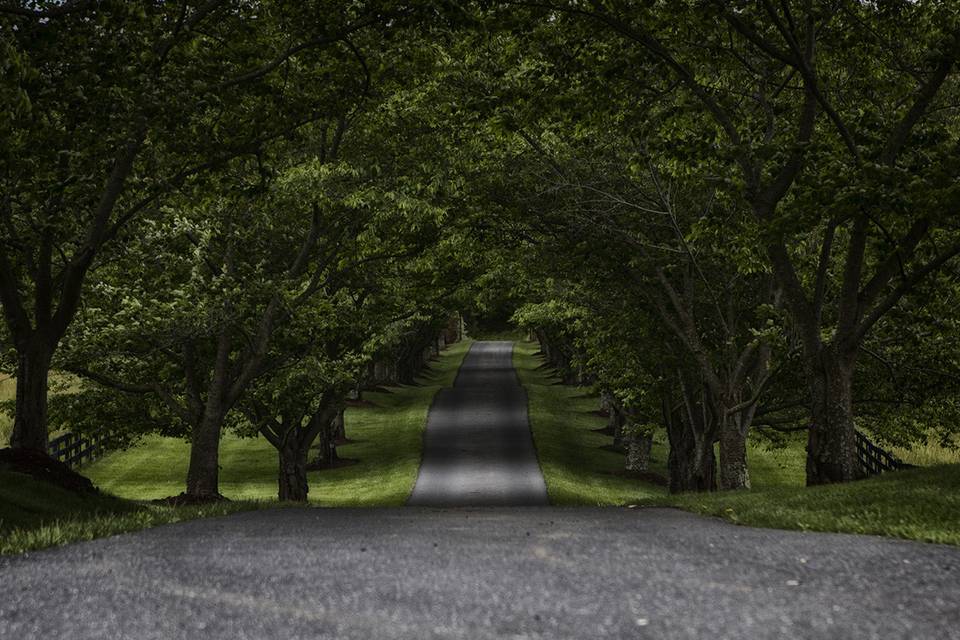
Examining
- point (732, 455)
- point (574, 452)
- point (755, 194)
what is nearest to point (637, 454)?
point (574, 452)

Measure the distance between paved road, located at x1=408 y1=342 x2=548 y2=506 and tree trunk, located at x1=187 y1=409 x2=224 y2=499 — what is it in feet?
31.0

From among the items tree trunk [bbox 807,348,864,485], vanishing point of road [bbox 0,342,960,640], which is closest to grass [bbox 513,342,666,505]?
tree trunk [bbox 807,348,864,485]

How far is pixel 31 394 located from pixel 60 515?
4.08 meters

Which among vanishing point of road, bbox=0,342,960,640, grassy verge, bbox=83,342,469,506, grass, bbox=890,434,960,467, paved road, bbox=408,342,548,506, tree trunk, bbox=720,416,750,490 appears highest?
vanishing point of road, bbox=0,342,960,640

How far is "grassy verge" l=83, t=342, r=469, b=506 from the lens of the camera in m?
34.6

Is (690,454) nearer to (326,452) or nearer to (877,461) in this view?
(877,461)

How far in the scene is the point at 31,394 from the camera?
15.0m

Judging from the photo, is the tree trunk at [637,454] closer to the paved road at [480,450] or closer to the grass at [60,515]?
the paved road at [480,450]

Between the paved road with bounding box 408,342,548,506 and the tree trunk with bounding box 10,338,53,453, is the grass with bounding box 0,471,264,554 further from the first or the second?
the paved road with bounding box 408,342,548,506

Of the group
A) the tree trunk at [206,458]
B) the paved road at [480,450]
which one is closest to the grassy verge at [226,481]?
the paved road at [480,450]

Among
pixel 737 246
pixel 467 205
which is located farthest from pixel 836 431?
pixel 467 205

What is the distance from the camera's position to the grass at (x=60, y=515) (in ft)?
27.0

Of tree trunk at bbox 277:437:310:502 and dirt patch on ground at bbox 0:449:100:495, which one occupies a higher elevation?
dirt patch on ground at bbox 0:449:100:495

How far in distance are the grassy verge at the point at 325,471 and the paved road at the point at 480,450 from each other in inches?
35.1
